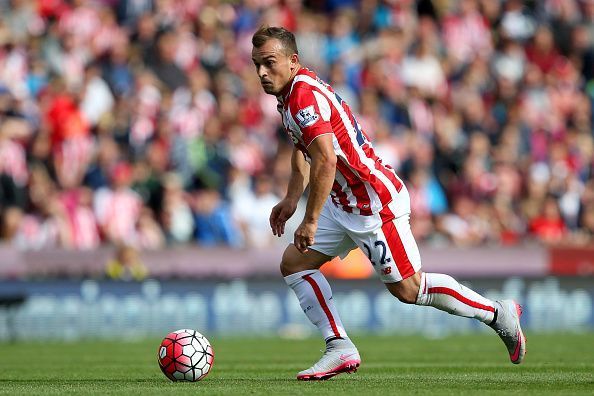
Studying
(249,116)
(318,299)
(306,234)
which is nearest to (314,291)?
(318,299)

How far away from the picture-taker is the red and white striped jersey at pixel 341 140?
28.1 ft

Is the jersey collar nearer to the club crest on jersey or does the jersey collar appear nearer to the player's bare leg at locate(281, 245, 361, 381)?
the club crest on jersey

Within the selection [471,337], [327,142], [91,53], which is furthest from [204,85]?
[327,142]

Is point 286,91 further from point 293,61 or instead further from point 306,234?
point 306,234

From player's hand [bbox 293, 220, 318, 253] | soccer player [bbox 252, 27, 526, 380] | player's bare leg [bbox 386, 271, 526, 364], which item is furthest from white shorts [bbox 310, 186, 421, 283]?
player's hand [bbox 293, 220, 318, 253]

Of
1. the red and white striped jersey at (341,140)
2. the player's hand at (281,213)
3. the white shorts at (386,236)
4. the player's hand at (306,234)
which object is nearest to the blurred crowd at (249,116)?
the player's hand at (281,213)

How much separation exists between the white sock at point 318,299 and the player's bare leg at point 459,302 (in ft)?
1.59

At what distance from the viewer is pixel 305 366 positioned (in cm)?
1134

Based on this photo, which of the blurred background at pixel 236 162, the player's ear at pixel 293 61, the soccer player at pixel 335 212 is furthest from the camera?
the blurred background at pixel 236 162

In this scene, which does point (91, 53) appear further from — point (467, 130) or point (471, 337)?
point (471, 337)

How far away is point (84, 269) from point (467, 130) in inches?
311

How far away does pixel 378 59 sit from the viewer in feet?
73.3

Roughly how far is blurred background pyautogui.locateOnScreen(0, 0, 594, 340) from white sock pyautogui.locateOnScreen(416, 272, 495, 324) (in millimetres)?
9002

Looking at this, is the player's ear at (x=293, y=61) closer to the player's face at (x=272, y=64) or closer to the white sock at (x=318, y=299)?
the player's face at (x=272, y=64)
